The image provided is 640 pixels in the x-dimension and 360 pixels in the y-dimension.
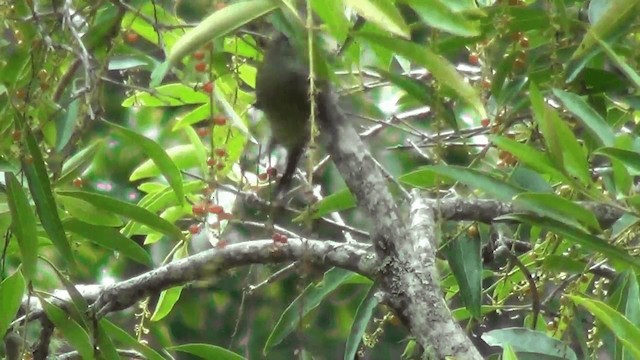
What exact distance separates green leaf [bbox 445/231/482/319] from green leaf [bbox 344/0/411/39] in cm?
37

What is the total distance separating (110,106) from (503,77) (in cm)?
97

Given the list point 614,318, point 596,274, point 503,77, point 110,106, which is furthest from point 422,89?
point 110,106

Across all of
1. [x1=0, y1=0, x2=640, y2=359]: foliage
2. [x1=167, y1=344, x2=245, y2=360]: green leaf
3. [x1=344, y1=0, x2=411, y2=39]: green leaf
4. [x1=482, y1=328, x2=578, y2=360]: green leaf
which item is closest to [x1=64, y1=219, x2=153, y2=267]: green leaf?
[x1=0, y1=0, x2=640, y2=359]: foliage

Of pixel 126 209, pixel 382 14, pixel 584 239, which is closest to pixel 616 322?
pixel 584 239

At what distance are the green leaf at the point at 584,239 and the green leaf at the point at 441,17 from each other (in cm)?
20

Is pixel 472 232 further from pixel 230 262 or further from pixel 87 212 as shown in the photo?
pixel 87 212

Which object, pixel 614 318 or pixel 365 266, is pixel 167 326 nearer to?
pixel 365 266

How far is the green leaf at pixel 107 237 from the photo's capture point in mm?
868

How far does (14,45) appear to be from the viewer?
31.3 inches

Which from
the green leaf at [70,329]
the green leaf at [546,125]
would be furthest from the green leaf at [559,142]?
the green leaf at [70,329]

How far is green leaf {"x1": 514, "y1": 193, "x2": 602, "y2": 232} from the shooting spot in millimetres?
703

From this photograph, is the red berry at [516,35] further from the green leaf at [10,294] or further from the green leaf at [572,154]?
the green leaf at [10,294]

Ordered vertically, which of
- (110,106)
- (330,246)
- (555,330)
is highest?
(110,106)

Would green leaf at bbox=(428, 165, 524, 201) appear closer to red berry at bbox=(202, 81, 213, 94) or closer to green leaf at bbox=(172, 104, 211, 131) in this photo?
red berry at bbox=(202, 81, 213, 94)
